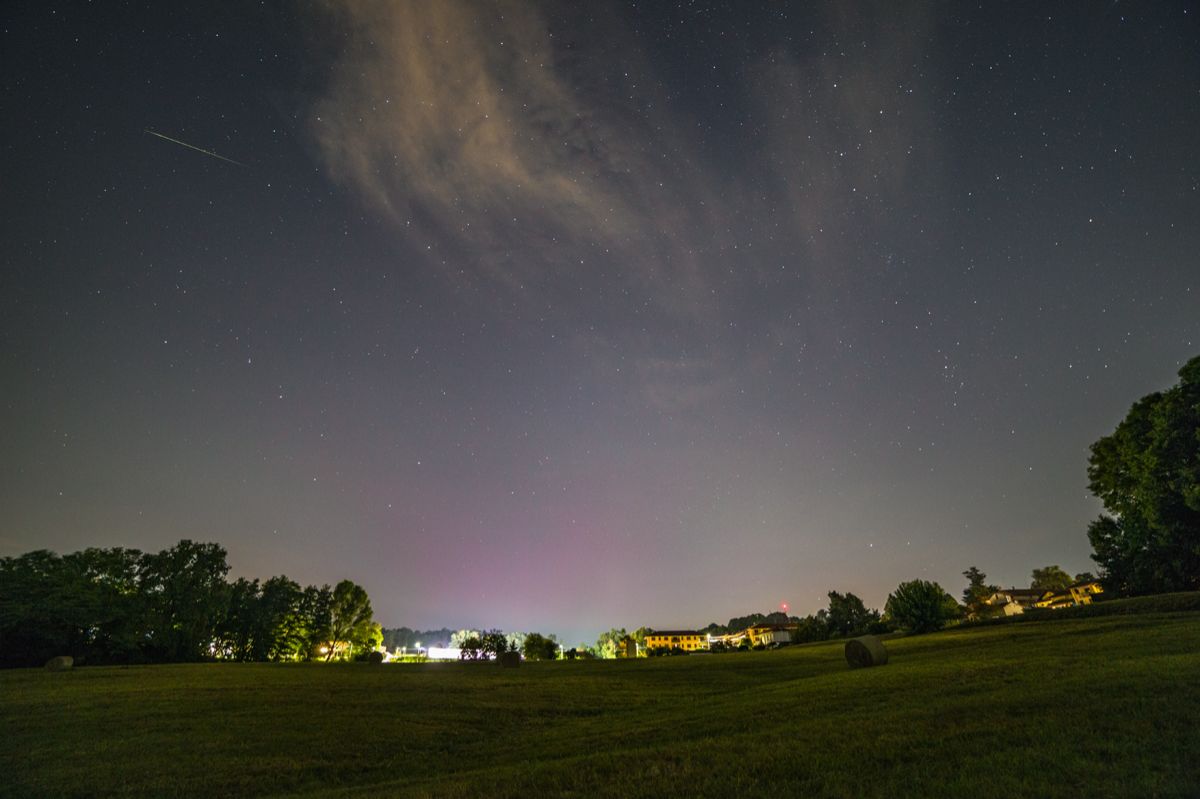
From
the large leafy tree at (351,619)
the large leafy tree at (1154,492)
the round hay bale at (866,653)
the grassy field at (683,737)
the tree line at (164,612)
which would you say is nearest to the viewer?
the grassy field at (683,737)

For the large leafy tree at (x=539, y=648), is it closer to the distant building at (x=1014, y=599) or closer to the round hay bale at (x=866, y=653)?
the round hay bale at (x=866, y=653)

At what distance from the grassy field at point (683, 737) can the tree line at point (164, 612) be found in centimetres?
4258

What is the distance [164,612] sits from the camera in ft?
251

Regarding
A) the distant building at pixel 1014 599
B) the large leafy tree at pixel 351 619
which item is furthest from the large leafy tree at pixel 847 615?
the large leafy tree at pixel 351 619

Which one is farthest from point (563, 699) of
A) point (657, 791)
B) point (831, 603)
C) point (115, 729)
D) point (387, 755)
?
point (831, 603)

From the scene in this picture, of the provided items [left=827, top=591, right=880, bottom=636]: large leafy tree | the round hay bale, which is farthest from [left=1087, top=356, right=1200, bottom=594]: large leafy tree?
[left=827, top=591, right=880, bottom=636]: large leafy tree

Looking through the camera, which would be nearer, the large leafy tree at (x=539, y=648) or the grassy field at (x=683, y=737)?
the grassy field at (x=683, y=737)

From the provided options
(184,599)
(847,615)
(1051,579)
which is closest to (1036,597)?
(1051,579)

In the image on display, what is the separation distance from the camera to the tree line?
188 ft

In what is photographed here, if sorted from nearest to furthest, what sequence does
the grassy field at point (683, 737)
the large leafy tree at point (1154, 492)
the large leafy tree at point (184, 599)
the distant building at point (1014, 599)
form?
the grassy field at point (683, 737)
the large leafy tree at point (1154, 492)
the large leafy tree at point (184, 599)
the distant building at point (1014, 599)

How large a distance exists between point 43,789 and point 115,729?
26.1ft

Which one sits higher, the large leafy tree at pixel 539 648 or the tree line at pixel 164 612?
the tree line at pixel 164 612

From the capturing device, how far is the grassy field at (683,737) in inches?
317

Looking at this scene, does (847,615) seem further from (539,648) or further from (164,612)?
(164,612)
